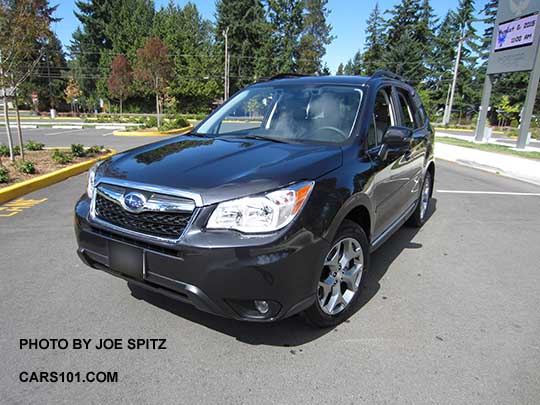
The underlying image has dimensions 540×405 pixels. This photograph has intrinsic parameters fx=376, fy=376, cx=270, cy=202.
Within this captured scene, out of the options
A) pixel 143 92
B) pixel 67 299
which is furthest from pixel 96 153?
pixel 143 92

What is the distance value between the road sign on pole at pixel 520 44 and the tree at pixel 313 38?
43323 millimetres

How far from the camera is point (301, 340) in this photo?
2.58m

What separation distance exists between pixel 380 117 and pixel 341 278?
1.53m

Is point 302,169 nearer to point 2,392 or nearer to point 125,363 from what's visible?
point 125,363

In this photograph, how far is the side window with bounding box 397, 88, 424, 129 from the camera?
4.09 metres

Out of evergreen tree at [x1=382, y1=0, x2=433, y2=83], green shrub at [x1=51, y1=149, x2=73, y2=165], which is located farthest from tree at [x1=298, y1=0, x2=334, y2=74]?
green shrub at [x1=51, y1=149, x2=73, y2=165]

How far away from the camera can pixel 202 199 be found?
6.90 ft

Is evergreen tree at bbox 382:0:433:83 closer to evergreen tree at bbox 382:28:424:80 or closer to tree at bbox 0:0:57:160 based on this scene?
evergreen tree at bbox 382:28:424:80

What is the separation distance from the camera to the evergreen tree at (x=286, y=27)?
56.7 m

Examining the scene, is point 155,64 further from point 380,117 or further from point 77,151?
point 380,117

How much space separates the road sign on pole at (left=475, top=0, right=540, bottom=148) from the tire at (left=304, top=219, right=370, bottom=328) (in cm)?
1621

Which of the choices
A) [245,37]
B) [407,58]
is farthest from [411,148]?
[245,37]

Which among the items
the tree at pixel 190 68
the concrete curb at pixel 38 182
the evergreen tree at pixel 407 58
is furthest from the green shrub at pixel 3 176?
the evergreen tree at pixel 407 58

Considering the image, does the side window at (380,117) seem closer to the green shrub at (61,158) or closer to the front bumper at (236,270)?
the front bumper at (236,270)
